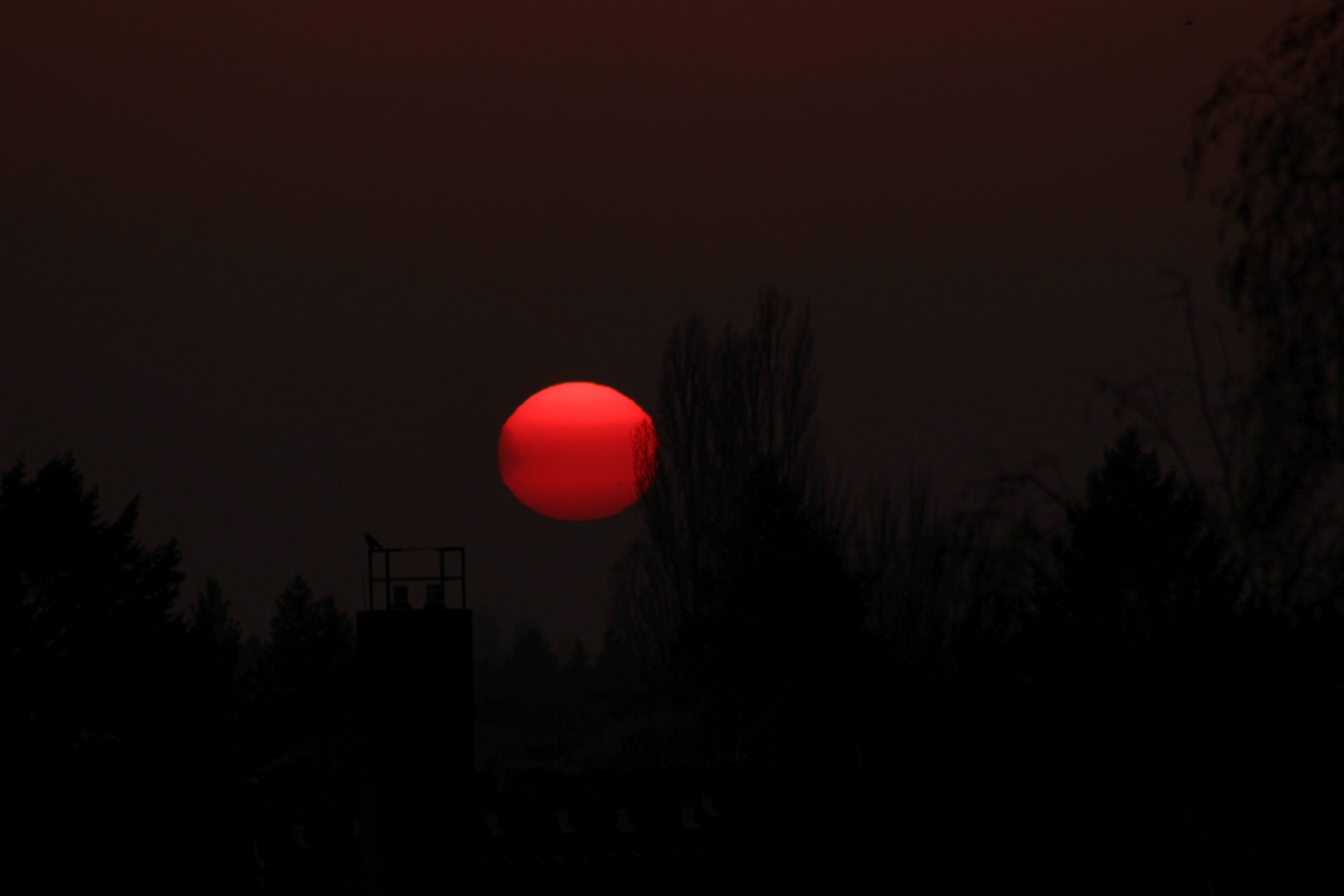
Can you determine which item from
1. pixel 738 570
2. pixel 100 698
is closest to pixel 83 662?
pixel 100 698

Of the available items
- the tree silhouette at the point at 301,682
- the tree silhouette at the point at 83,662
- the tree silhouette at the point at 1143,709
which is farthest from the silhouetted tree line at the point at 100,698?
the tree silhouette at the point at 1143,709

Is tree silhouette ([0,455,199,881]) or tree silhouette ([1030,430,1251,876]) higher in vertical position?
tree silhouette ([0,455,199,881])

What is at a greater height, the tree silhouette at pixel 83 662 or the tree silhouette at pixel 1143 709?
the tree silhouette at pixel 83 662

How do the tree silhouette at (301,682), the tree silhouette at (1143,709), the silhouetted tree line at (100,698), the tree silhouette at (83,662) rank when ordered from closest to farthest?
1. the tree silhouette at (1143,709)
2. the silhouetted tree line at (100,698)
3. the tree silhouette at (83,662)
4. the tree silhouette at (301,682)

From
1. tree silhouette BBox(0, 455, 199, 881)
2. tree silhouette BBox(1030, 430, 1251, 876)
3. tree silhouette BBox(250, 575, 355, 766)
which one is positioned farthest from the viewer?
tree silhouette BBox(250, 575, 355, 766)

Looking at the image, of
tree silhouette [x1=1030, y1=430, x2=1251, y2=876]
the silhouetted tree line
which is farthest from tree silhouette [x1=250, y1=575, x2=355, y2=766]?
tree silhouette [x1=1030, y1=430, x2=1251, y2=876]

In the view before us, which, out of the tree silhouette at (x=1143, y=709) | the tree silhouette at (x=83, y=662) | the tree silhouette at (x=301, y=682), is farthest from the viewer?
Answer: the tree silhouette at (x=301, y=682)

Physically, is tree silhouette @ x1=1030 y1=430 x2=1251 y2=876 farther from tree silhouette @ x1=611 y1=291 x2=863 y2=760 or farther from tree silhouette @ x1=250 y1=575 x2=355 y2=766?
tree silhouette @ x1=250 y1=575 x2=355 y2=766

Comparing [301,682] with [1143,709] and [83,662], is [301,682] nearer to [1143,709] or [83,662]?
[83,662]

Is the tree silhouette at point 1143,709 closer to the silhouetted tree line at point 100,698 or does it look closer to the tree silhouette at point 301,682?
the silhouetted tree line at point 100,698

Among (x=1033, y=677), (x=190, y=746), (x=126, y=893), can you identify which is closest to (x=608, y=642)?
(x=190, y=746)

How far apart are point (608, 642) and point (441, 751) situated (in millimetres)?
120204

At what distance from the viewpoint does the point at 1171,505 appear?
32.5 m

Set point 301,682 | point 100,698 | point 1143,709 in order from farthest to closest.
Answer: point 301,682 < point 100,698 < point 1143,709
